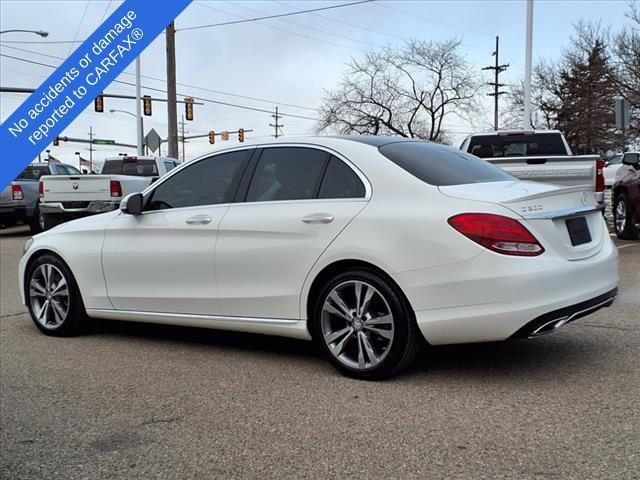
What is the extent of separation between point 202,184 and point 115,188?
9196 mm

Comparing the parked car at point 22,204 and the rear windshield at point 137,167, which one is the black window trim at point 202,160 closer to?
the rear windshield at point 137,167

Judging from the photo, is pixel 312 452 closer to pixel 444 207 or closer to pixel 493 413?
pixel 493 413

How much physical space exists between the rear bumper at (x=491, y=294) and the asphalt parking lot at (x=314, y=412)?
40 cm

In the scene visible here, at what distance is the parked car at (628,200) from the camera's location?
1102 cm

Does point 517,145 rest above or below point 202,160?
above

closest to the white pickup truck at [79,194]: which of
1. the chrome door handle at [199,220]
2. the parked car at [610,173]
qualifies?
the chrome door handle at [199,220]

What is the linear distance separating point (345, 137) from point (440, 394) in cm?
194

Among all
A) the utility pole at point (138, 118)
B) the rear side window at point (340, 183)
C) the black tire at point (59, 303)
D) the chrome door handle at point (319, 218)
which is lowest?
the black tire at point (59, 303)

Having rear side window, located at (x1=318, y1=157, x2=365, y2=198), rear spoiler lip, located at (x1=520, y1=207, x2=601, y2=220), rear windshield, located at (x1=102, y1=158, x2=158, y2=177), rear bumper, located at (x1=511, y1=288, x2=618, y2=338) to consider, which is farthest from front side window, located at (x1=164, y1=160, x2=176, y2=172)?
rear bumper, located at (x1=511, y1=288, x2=618, y2=338)

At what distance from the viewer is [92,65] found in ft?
3.77

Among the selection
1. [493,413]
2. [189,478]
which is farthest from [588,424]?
[189,478]

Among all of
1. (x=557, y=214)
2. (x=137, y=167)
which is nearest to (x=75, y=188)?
(x=137, y=167)

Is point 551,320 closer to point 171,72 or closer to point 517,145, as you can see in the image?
point 517,145

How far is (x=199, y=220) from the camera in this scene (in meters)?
4.96
